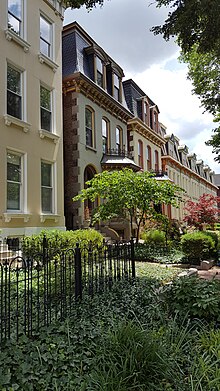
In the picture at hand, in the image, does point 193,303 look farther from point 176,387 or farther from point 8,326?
point 8,326

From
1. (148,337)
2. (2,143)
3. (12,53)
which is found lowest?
(148,337)

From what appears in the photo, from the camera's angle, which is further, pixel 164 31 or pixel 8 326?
pixel 164 31

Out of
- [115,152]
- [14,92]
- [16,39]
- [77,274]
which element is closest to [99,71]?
[115,152]

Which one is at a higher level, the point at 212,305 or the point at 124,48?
the point at 124,48

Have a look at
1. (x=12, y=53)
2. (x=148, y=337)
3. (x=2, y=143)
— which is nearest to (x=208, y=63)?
(x=12, y=53)

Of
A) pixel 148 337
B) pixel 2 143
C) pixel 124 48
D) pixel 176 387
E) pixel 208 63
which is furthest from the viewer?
pixel 208 63

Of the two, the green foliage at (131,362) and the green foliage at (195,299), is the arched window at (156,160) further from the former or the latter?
the green foliage at (131,362)

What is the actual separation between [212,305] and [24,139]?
9.18 meters

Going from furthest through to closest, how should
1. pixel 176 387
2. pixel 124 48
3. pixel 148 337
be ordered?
1. pixel 124 48
2. pixel 148 337
3. pixel 176 387

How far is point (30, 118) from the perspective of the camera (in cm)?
1187

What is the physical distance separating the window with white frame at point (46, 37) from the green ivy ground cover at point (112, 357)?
12009 millimetres

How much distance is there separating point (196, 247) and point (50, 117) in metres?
7.78

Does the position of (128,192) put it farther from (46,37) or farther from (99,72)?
(99,72)

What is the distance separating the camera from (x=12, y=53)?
11219mm
